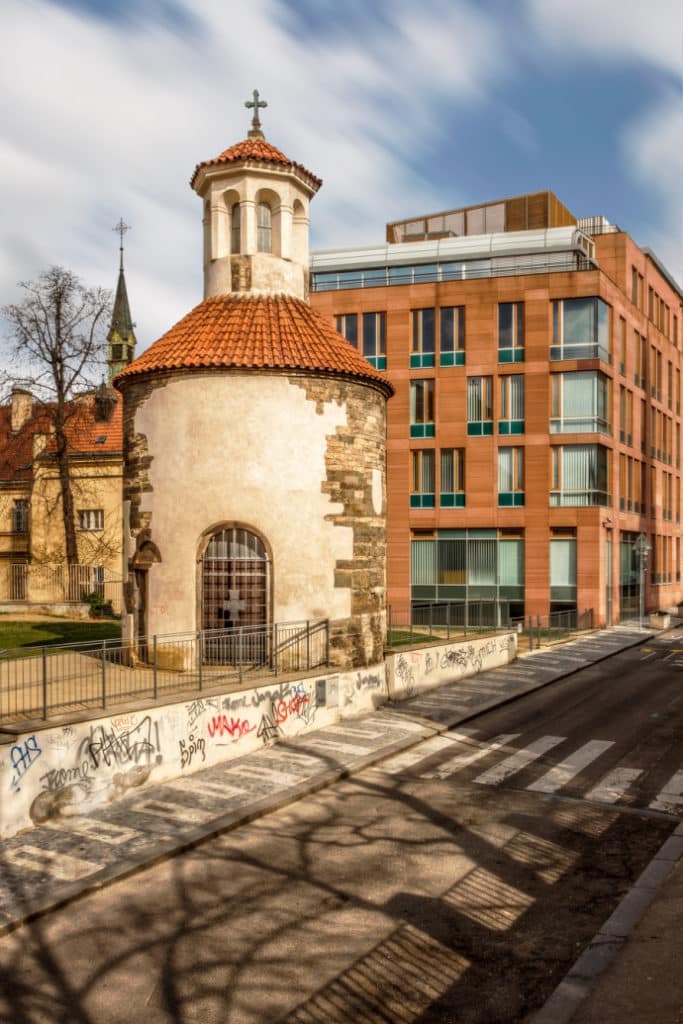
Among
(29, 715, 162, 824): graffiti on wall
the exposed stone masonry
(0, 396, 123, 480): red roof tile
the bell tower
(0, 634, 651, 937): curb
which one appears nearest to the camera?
(0, 634, 651, 937): curb

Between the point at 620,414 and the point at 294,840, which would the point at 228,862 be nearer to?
the point at 294,840

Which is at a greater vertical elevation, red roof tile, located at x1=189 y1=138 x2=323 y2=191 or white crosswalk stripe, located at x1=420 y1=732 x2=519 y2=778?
red roof tile, located at x1=189 y1=138 x2=323 y2=191

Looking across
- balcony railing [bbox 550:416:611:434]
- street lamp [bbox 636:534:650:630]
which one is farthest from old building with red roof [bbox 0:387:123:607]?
street lamp [bbox 636:534:650:630]

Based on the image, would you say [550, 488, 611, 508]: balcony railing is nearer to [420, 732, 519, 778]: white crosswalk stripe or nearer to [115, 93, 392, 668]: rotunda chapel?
[115, 93, 392, 668]: rotunda chapel

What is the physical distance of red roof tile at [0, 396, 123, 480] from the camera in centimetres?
4519

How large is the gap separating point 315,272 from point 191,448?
29.7 metres

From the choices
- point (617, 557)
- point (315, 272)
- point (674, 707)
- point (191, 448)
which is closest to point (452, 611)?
point (674, 707)

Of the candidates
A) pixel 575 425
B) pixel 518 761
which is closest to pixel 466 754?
pixel 518 761

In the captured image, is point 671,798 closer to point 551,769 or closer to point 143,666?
point 551,769

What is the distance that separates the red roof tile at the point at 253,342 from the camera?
20.3 m

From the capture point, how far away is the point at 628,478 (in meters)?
46.5

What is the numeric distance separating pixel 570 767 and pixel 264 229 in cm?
1468

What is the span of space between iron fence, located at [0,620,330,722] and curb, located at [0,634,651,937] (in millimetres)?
1940

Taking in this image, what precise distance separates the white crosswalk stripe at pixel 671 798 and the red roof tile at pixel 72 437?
34.3m
